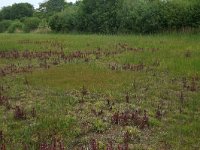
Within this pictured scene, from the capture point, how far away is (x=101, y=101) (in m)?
14.4

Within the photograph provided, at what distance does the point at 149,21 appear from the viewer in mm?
45344

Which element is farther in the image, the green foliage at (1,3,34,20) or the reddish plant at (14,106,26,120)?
the green foliage at (1,3,34,20)

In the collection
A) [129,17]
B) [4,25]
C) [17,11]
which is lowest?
[4,25]

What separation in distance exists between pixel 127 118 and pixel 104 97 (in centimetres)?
292

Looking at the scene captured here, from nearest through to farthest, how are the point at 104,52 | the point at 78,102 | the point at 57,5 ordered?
1. the point at 78,102
2. the point at 104,52
3. the point at 57,5

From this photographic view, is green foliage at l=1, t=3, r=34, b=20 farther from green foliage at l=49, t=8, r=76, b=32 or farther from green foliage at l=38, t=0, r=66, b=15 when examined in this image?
green foliage at l=49, t=8, r=76, b=32

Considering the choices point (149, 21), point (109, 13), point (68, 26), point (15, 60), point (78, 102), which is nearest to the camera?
point (78, 102)

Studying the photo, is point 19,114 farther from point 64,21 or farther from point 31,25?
point 31,25

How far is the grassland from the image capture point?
10984 mm

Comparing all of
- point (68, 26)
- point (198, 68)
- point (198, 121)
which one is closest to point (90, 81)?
point (198, 68)

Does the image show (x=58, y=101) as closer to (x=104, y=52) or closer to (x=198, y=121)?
Answer: (x=198, y=121)

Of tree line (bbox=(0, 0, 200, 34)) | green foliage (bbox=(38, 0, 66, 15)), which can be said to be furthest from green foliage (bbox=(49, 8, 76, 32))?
green foliage (bbox=(38, 0, 66, 15))

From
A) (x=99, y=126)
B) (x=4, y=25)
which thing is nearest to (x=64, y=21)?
(x=99, y=126)

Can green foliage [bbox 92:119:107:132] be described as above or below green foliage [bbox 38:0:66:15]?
below
